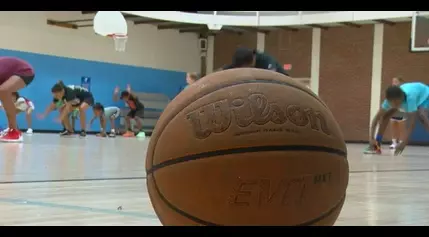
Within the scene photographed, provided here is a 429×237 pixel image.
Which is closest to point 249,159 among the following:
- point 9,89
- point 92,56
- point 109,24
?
point 9,89

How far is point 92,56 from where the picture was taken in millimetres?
15938

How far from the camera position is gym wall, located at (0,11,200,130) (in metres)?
14.5

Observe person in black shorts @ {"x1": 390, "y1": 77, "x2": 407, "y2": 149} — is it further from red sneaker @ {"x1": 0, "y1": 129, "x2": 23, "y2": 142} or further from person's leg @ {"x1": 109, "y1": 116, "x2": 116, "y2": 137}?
red sneaker @ {"x1": 0, "y1": 129, "x2": 23, "y2": 142}

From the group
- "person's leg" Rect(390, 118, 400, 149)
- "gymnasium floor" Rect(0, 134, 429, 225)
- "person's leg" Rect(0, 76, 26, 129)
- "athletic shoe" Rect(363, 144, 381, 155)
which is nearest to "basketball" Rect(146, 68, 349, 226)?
"gymnasium floor" Rect(0, 134, 429, 225)

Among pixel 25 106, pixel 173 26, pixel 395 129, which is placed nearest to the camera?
pixel 395 129

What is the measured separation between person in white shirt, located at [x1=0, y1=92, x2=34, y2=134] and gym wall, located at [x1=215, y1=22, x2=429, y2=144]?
7316mm

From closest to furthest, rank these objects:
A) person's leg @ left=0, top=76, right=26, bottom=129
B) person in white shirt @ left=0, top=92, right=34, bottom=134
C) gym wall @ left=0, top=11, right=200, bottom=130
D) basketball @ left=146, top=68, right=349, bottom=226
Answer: basketball @ left=146, top=68, right=349, bottom=226 → person's leg @ left=0, top=76, right=26, bottom=129 → person in white shirt @ left=0, top=92, right=34, bottom=134 → gym wall @ left=0, top=11, right=200, bottom=130

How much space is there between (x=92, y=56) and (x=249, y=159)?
15.1m

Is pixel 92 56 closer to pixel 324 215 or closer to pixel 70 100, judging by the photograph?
pixel 70 100

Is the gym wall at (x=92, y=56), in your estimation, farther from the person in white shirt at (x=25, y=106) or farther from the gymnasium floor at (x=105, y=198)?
the gymnasium floor at (x=105, y=198)

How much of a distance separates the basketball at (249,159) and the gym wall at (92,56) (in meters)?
13.6

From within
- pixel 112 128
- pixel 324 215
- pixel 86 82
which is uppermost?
pixel 324 215

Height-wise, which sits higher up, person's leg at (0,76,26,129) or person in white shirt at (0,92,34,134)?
person's leg at (0,76,26,129)

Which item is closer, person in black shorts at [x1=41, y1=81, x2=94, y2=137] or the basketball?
the basketball
